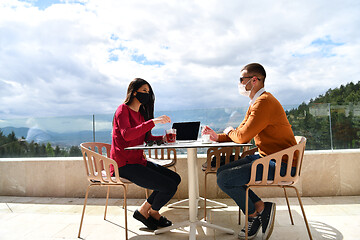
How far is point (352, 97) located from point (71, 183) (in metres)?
4.43

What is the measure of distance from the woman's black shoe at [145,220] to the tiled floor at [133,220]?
0.06 metres

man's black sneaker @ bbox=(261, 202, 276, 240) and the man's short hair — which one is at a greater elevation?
the man's short hair

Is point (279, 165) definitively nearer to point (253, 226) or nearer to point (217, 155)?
point (253, 226)

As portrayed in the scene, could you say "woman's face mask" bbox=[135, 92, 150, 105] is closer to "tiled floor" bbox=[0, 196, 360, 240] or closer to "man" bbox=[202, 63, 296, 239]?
"man" bbox=[202, 63, 296, 239]

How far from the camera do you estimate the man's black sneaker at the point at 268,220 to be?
81.4 inches

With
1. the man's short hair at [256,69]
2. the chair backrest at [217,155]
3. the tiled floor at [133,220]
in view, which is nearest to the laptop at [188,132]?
the chair backrest at [217,155]

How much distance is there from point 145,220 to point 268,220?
3.59 feet

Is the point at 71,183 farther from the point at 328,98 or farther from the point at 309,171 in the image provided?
the point at 328,98

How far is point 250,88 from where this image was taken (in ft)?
7.27

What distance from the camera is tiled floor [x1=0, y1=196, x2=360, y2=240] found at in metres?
2.33

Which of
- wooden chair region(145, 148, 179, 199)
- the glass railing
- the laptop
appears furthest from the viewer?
the glass railing

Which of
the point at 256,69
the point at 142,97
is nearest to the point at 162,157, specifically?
the point at 142,97

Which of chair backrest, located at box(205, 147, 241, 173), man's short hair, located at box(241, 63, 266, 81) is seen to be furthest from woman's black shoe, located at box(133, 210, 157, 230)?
man's short hair, located at box(241, 63, 266, 81)

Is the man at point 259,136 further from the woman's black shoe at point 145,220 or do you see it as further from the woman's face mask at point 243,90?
the woman's black shoe at point 145,220
